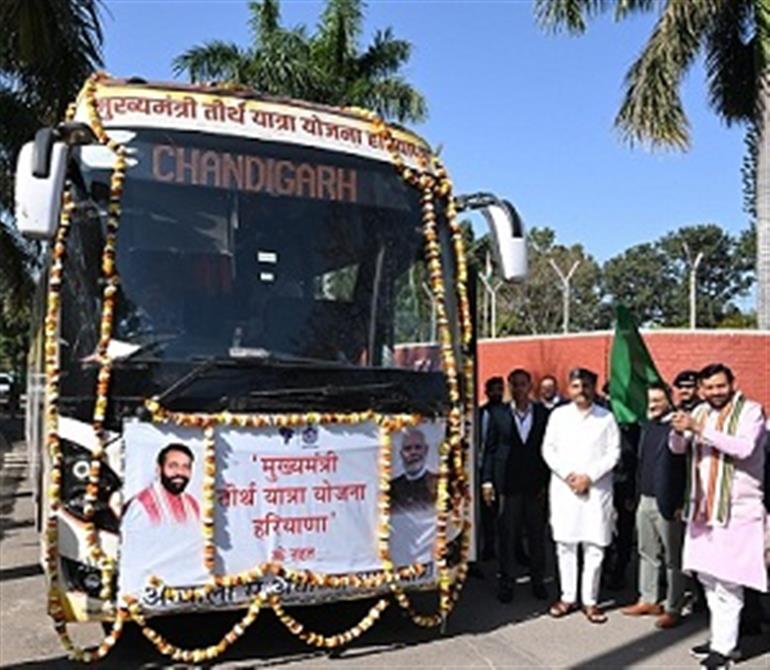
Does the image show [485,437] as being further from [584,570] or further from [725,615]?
[725,615]

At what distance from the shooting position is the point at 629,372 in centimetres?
739

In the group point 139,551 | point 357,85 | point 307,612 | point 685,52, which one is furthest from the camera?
point 357,85

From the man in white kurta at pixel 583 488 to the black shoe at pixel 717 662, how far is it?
1.24 metres

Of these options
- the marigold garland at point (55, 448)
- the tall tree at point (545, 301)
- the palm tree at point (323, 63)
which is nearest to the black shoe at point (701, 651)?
the marigold garland at point (55, 448)

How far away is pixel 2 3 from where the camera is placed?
9219 mm

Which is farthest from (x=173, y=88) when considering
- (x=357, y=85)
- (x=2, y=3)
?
(x=357, y=85)

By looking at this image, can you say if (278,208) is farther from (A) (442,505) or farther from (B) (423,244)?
(A) (442,505)

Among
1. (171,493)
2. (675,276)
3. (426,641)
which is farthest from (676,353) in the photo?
(675,276)

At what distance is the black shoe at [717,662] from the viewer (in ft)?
17.7

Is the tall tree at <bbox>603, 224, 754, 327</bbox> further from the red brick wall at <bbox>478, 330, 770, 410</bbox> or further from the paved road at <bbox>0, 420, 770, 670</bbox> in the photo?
the paved road at <bbox>0, 420, 770, 670</bbox>

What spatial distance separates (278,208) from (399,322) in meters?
1.02

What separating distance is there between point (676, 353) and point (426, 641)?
10.0 meters

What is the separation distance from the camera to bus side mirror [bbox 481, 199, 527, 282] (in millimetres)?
6102

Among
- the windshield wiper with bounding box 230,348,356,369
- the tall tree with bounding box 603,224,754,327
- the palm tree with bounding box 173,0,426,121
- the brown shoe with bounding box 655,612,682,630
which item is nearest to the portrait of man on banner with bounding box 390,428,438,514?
the windshield wiper with bounding box 230,348,356,369
